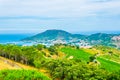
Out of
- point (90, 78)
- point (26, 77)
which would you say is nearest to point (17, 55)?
point (90, 78)

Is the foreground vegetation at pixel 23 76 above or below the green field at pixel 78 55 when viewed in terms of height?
above

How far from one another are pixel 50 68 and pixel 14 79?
1741 inches

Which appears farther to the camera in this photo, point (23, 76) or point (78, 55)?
point (78, 55)

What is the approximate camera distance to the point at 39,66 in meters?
99.8

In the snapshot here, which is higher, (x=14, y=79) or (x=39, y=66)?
(x=14, y=79)

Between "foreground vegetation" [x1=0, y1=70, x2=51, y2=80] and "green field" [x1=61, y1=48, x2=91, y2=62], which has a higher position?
"foreground vegetation" [x1=0, y1=70, x2=51, y2=80]

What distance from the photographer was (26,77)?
143 ft

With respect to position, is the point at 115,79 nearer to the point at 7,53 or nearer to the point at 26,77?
the point at 26,77

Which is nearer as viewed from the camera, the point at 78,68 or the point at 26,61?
the point at 78,68

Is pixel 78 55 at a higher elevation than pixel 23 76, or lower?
lower

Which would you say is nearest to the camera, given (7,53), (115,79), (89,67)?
(115,79)

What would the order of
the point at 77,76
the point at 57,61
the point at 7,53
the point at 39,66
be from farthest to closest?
the point at 7,53 < the point at 39,66 < the point at 57,61 < the point at 77,76

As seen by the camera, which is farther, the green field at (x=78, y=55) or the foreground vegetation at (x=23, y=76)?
the green field at (x=78, y=55)

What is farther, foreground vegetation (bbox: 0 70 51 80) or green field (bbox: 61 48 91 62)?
green field (bbox: 61 48 91 62)
